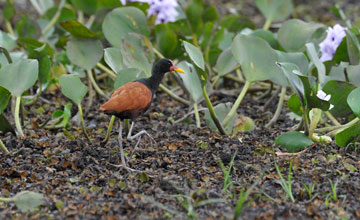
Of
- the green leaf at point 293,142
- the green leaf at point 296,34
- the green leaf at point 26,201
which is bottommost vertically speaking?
the green leaf at point 293,142

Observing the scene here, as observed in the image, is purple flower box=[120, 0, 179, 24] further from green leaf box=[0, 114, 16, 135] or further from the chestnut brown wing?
green leaf box=[0, 114, 16, 135]

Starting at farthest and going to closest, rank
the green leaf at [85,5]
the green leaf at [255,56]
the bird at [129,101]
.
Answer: the green leaf at [85,5] < the green leaf at [255,56] < the bird at [129,101]

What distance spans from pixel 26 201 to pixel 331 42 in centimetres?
265

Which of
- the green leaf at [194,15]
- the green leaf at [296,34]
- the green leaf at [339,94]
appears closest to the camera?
the green leaf at [339,94]

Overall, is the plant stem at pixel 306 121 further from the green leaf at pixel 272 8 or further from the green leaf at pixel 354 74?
the green leaf at pixel 272 8

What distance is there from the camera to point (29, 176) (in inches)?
133

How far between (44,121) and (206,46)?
160cm

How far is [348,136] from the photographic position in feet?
11.7

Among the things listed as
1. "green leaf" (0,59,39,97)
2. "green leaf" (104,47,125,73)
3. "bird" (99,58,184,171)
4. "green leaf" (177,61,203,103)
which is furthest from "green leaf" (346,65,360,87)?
"green leaf" (0,59,39,97)

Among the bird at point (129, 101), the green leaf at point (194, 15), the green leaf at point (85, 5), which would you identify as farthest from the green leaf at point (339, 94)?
the green leaf at point (85, 5)

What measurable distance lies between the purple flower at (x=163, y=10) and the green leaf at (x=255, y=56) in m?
1.30

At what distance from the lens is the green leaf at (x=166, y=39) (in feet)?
15.8

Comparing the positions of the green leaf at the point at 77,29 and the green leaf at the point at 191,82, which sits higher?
the green leaf at the point at 77,29

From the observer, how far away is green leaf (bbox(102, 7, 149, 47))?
4.66 meters
